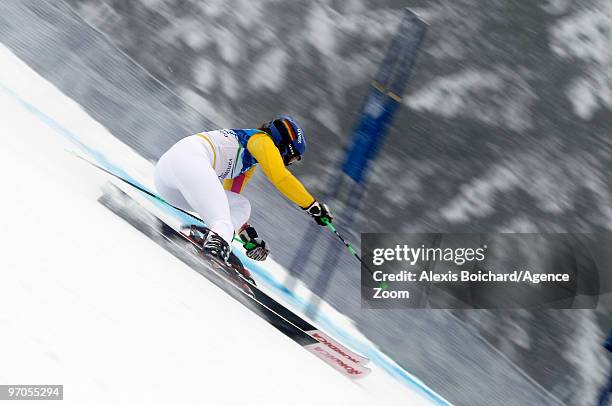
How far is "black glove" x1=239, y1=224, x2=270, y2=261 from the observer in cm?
381

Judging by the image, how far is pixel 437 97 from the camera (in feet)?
14.9

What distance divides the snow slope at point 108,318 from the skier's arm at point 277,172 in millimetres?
668

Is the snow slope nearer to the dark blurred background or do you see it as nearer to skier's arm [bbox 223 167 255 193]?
skier's arm [bbox 223 167 255 193]

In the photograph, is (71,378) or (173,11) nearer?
(71,378)

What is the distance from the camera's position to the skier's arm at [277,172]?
133 inches

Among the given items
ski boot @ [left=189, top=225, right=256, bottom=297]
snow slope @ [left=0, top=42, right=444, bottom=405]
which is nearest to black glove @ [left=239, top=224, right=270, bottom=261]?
ski boot @ [left=189, top=225, right=256, bottom=297]

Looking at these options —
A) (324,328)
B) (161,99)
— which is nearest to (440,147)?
(324,328)

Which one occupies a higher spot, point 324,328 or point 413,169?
point 413,169

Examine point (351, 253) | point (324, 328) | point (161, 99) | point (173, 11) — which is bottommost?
point (324, 328)

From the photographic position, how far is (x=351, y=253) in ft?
14.4

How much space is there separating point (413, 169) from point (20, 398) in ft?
9.52

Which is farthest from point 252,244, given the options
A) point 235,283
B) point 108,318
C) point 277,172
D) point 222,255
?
point 108,318

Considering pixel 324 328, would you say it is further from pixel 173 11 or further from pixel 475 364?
pixel 173 11

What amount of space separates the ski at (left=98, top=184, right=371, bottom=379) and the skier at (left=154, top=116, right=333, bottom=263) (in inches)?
5.8
